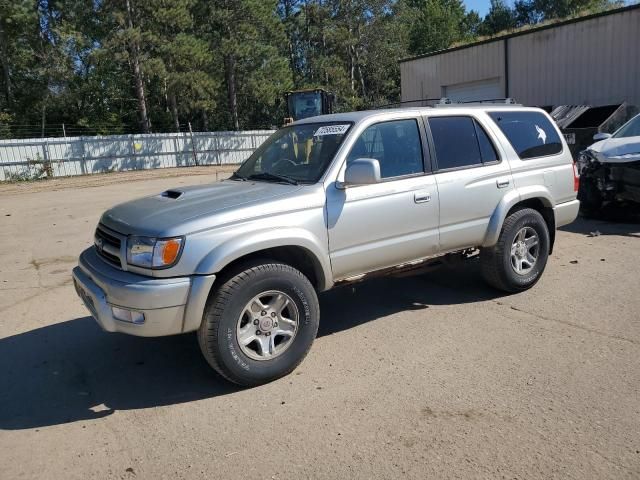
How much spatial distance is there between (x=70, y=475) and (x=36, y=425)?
703 millimetres

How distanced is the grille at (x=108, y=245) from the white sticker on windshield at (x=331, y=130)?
1.88 m

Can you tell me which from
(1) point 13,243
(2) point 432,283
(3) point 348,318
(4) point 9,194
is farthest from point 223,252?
(4) point 9,194

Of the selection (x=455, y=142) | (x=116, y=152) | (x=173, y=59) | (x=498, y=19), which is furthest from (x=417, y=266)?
(x=498, y=19)

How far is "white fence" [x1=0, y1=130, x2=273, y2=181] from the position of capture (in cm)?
2522

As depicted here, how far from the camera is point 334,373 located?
155 inches

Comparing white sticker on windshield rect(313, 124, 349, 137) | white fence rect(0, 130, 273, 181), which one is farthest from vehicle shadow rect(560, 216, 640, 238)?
white fence rect(0, 130, 273, 181)

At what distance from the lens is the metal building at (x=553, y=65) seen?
51.6ft

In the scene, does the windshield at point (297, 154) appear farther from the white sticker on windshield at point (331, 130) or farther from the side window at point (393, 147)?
the side window at point (393, 147)

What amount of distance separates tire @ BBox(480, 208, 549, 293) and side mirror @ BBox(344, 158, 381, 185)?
1.81 meters

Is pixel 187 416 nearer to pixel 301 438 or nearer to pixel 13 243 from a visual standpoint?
pixel 301 438

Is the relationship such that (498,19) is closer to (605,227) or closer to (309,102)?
(309,102)

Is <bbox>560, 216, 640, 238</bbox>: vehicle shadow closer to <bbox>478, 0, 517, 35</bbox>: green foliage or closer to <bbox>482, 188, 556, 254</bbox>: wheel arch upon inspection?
<bbox>482, 188, 556, 254</bbox>: wheel arch

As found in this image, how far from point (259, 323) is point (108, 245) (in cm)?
125

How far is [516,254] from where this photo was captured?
17.5 ft
